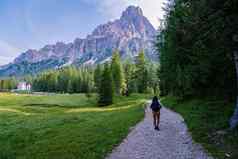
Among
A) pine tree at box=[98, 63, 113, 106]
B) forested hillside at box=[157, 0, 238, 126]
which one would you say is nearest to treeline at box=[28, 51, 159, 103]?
pine tree at box=[98, 63, 113, 106]

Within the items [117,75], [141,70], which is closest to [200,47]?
[117,75]

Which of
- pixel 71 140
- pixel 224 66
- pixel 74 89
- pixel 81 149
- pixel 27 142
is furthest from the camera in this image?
pixel 74 89

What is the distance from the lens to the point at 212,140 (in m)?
12.6

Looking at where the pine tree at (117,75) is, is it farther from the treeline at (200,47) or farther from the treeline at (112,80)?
the treeline at (200,47)

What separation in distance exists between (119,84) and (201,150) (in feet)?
237

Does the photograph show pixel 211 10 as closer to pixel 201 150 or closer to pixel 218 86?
pixel 201 150

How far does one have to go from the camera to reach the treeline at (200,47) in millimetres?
10984

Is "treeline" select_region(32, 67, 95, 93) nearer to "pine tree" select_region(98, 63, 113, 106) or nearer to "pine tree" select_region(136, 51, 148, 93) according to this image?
"pine tree" select_region(136, 51, 148, 93)

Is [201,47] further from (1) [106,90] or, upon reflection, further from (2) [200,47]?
(1) [106,90]

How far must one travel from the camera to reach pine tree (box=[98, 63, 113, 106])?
64062mm

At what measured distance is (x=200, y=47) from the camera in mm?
16938

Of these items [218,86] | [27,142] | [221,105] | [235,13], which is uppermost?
[235,13]

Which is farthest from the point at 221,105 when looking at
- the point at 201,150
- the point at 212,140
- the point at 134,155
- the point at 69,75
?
the point at 69,75

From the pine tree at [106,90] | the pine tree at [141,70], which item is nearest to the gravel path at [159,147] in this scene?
the pine tree at [106,90]
